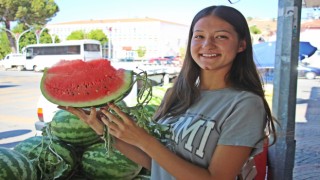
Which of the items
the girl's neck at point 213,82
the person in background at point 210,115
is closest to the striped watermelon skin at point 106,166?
the person in background at point 210,115

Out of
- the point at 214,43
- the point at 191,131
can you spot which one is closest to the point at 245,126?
the point at 191,131

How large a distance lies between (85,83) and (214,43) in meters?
0.59

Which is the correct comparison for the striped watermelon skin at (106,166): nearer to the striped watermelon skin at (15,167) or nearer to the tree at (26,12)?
the striped watermelon skin at (15,167)

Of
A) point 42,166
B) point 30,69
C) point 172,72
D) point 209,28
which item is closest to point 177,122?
point 209,28

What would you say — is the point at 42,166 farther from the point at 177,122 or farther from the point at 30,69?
the point at 30,69

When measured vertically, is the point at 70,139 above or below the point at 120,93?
below

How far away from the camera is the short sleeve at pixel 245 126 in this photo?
1.37 meters

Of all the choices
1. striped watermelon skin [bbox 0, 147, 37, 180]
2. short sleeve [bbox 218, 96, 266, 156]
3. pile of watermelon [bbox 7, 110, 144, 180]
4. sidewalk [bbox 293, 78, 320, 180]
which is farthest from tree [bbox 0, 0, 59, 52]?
short sleeve [bbox 218, 96, 266, 156]

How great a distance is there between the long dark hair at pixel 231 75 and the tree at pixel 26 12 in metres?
38.4

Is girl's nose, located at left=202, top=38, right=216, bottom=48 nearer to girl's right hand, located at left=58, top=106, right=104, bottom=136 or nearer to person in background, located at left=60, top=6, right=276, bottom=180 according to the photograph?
person in background, located at left=60, top=6, right=276, bottom=180

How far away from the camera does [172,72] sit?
25.0ft

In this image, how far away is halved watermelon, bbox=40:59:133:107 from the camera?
142 cm

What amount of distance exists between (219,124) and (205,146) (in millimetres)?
107

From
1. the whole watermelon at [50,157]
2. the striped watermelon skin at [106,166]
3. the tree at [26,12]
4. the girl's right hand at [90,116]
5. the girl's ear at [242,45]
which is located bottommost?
the striped watermelon skin at [106,166]
